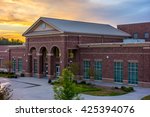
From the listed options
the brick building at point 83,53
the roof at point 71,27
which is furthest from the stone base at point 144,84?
the roof at point 71,27

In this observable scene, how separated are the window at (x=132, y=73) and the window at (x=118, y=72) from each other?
1.42 m

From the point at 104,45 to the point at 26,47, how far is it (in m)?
18.5

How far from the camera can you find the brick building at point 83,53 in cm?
3856

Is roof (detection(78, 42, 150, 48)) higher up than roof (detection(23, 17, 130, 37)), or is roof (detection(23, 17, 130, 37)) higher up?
roof (detection(23, 17, 130, 37))

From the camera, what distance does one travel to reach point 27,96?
31.1m

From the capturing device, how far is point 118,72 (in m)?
40.8

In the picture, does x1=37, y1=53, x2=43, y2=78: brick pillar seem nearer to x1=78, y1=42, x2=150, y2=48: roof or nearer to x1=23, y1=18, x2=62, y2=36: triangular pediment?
x1=23, y1=18, x2=62, y2=36: triangular pediment

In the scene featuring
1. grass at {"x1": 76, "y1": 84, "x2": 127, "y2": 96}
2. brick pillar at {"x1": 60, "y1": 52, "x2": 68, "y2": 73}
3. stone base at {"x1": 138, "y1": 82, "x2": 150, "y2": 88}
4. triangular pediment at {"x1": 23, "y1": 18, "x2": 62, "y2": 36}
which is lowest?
grass at {"x1": 76, "y1": 84, "x2": 127, "y2": 96}

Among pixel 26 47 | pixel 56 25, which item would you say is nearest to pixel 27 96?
pixel 56 25

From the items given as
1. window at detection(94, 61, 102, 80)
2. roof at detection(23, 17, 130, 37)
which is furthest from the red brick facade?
window at detection(94, 61, 102, 80)

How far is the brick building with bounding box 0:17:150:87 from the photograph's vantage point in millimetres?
38562

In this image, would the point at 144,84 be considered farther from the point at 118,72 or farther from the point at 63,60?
the point at 63,60

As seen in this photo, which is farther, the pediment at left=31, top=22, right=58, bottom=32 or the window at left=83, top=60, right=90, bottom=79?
the pediment at left=31, top=22, right=58, bottom=32

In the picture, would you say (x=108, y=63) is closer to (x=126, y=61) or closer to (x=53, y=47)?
A: (x=126, y=61)
